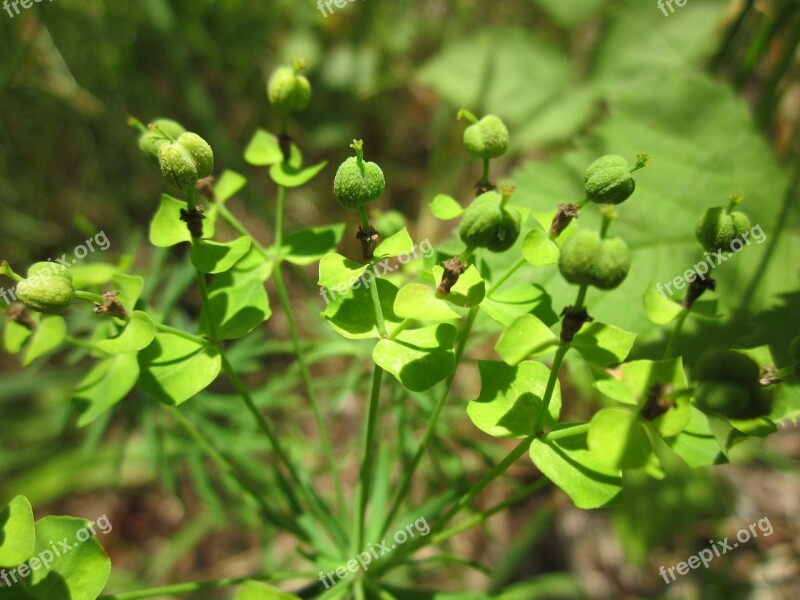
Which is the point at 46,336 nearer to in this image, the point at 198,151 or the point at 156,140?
the point at 156,140

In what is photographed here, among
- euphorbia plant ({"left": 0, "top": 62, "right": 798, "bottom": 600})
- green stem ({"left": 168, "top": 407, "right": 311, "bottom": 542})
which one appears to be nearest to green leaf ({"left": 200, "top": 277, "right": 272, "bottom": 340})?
euphorbia plant ({"left": 0, "top": 62, "right": 798, "bottom": 600})

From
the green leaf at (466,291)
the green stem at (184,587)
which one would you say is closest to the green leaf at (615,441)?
the green leaf at (466,291)

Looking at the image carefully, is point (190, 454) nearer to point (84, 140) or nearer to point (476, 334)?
point (476, 334)

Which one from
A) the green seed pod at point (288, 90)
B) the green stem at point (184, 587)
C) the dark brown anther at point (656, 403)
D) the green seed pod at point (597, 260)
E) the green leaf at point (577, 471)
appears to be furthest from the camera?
the green seed pod at point (288, 90)

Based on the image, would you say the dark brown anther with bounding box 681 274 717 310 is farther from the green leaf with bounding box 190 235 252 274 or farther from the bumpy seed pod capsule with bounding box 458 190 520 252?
the green leaf with bounding box 190 235 252 274

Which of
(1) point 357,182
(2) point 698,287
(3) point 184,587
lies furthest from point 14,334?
(2) point 698,287

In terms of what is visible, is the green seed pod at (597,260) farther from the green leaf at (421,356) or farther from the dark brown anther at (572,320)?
the green leaf at (421,356)
